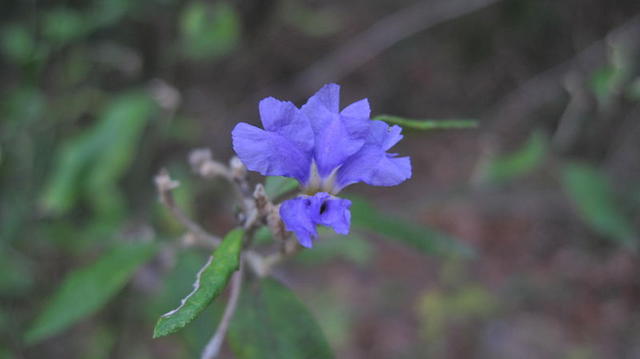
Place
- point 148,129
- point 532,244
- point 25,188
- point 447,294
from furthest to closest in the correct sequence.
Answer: point 532,244
point 447,294
point 148,129
point 25,188

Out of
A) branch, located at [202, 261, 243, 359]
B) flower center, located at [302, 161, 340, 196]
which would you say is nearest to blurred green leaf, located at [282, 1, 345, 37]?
branch, located at [202, 261, 243, 359]

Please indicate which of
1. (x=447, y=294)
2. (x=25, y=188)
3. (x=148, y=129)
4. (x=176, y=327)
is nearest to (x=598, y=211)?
(x=447, y=294)

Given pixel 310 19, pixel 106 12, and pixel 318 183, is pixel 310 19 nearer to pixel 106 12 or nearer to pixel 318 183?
pixel 106 12

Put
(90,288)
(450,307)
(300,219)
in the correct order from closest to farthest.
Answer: (300,219)
(90,288)
(450,307)

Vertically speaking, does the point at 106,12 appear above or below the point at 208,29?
below

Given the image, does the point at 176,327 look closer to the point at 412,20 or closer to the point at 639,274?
the point at 412,20

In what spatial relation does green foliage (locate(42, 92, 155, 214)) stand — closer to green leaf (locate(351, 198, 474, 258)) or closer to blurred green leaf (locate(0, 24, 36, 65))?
blurred green leaf (locate(0, 24, 36, 65))

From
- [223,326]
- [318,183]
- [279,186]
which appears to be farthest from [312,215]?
[223,326]
